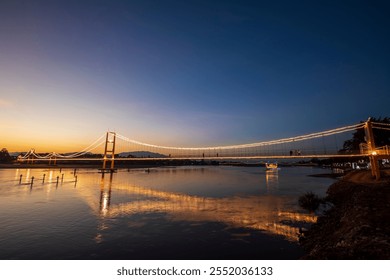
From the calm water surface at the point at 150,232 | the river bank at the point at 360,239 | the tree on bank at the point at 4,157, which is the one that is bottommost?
the calm water surface at the point at 150,232

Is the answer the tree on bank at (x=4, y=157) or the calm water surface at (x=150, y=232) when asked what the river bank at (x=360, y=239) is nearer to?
the calm water surface at (x=150, y=232)

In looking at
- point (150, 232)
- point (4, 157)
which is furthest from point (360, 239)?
point (4, 157)

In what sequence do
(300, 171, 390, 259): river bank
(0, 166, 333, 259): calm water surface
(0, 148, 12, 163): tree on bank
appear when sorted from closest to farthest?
(300, 171, 390, 259): river bank < (0, 166, 333, 259): calm water surface < (0, 148, 12, 163): tree on bank

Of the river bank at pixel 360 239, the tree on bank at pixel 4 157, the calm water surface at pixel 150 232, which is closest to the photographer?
the river bank at pixel 360 239

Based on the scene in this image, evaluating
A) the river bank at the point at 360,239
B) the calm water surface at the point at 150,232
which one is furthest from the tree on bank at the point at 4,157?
the river bank at the point at 360,239

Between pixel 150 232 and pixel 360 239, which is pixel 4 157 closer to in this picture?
pixel 150 232

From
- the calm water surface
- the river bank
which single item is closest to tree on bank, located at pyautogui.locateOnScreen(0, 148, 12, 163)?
the calm water surface

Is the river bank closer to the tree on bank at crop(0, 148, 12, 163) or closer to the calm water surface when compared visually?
the calm water surface
